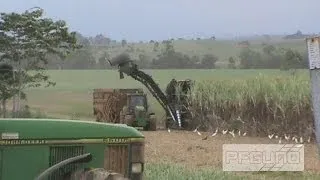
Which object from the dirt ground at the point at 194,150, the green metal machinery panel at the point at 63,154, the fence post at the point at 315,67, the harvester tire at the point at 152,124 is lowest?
the dirt ground at the point at 194,150

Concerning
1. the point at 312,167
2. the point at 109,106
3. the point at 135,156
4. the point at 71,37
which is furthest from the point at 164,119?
the point at 135,156

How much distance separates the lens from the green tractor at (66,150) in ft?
19.4

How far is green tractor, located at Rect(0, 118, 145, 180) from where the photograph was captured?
232 inches

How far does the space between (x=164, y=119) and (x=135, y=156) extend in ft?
72.0

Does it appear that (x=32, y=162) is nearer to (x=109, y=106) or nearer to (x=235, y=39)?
(x=109, y=106)

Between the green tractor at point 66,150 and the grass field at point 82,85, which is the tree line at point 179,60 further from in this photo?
the green tractor at point 66,150

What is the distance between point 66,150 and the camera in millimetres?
6082

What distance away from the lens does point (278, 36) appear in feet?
214

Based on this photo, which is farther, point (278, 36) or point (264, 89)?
point (278, 36)

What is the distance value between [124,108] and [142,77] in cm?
141

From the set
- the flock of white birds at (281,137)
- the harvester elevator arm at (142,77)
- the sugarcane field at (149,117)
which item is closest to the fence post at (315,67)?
the sugarcane field at (149,117)

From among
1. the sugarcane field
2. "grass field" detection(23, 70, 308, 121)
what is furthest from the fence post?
"grass field" detection(23, 70, 308, 121)

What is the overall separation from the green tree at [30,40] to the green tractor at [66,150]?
19874mm

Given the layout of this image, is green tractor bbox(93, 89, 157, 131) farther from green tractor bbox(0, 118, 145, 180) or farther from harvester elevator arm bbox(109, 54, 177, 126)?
green tractor bbox(0, 118, 145, 180)
